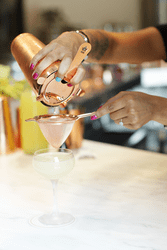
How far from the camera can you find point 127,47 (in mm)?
1590

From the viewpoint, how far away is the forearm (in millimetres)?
1393

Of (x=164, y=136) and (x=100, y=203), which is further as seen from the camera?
(x=164, y=136)

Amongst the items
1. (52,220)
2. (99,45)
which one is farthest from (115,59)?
(52,220)

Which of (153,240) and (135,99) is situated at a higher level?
(135,99)

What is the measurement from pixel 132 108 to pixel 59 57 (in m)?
0.31

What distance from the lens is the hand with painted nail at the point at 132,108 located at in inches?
39.2

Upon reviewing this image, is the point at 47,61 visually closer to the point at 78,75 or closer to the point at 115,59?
the point at 78,75

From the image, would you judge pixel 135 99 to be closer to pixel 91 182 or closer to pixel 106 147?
pixel 91 182

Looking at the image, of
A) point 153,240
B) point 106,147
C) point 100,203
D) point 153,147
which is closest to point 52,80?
point 100,203

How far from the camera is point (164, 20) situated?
10.7ft

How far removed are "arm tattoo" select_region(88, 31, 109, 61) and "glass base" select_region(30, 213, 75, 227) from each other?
0.80 m

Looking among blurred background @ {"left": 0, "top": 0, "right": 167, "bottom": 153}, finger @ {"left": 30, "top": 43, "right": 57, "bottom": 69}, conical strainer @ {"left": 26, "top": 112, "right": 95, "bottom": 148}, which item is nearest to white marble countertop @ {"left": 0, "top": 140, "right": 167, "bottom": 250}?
conical strainer @ {"left": 26, "top": 112, "right": 95, "bottom": 148}

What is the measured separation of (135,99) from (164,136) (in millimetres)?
2312

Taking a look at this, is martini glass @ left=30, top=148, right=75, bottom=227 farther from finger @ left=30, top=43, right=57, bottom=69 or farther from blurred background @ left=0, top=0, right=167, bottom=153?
blurred background @ left=0, top=0, right=167, bottom=153
